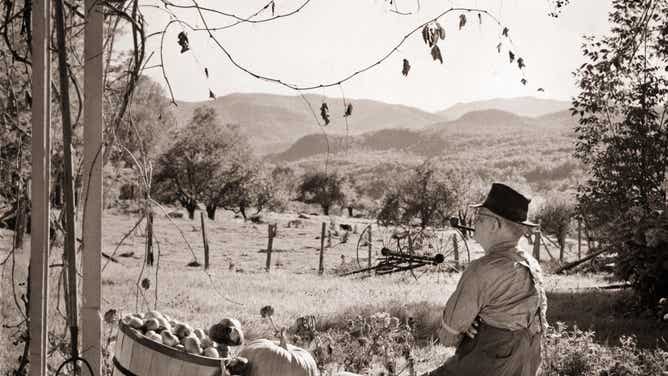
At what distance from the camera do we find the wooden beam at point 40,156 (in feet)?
8.82

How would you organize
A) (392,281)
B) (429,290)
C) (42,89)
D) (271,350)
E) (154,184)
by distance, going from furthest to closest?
1. (154,184)
2. (392,281)
3. (429,290)
4. (271,350)
5. (42,89)

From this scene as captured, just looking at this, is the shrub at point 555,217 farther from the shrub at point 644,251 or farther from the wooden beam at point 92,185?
the wooden beam at point 92,185

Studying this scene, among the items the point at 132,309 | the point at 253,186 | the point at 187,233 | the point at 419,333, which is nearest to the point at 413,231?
the point at 419,333

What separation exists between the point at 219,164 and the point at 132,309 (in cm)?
4343

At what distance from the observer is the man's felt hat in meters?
3.16

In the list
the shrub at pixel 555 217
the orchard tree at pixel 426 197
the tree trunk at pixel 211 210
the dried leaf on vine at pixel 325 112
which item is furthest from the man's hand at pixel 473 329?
the tree trunk at pixel 211 210

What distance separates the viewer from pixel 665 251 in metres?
10.2

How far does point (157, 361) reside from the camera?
2.80 meters

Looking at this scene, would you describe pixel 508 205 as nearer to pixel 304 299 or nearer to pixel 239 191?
pixel 304 299

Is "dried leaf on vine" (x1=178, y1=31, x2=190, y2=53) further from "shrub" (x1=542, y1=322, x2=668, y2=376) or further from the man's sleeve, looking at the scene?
"shrub" (x1=542, y1=322, x2=668, y2=376)

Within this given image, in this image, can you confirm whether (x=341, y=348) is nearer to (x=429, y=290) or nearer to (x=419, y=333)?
(x=419, y=333)

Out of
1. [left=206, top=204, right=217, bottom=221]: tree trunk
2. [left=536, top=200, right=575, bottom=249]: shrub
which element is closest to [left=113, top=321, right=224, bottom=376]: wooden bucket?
[left=536, top=200, right=575, bottom=249]: shrub

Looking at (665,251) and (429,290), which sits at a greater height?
(665,251)

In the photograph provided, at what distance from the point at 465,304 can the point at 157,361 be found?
1.38 metres
